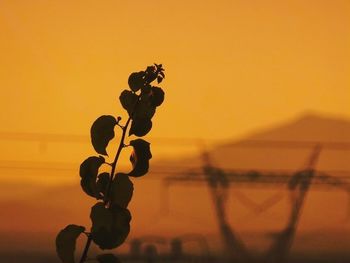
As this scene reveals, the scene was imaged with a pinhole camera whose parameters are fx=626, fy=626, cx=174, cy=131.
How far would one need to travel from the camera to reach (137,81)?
338mm

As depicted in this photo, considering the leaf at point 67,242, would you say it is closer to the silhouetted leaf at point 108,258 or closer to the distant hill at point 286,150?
the silhouetted leaf at point 108,258

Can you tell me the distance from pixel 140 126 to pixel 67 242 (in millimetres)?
71

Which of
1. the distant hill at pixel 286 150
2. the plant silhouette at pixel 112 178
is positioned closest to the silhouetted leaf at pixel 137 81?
the plant silhouette at pixel 112 178

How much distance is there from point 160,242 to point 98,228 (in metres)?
3.10

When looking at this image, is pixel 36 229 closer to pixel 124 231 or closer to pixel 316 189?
pixel 316 189

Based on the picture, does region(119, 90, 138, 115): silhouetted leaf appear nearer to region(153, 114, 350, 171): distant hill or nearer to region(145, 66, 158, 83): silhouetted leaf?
region(145, 66, 158, 83): silhouetted leaf

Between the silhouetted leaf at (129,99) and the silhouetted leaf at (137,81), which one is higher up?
the silhouetted leaf at (137,81)

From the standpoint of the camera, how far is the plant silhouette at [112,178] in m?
0.30

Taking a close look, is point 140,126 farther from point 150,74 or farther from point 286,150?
point 286,150

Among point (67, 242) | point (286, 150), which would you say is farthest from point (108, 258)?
point (286, 150)

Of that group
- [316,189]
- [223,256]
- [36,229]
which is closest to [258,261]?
[223,256]

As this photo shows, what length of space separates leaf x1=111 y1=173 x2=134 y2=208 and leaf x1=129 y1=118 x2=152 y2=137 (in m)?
0.03

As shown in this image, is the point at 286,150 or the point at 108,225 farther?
the point at 286,150

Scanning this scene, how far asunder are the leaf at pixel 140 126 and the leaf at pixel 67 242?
0.06 m
